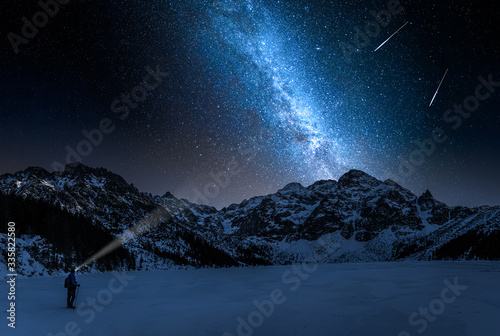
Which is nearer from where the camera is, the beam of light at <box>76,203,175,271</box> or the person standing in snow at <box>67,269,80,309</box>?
the person standing in snow at <box>67,269,80,309</box>

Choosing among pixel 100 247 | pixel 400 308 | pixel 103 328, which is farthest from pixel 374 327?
pixel 100 247

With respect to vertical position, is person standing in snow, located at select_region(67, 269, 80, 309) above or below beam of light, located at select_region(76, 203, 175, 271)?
below

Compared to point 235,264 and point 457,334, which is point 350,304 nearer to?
point 457,334

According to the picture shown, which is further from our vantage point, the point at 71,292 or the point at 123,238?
the point at 123,238

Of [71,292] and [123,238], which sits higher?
[123,238]

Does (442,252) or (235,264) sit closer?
(442,252)

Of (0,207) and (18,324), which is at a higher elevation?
(0,207)

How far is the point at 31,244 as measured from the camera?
72812mm

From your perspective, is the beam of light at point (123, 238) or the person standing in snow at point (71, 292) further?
the beam of light at point (123, 238)

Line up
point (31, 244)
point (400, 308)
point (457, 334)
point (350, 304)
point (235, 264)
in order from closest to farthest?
point (457, 334) → point (400, 308) → point (350, 304) → point (31, 244) → point (235, 264)

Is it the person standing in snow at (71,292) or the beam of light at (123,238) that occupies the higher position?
the beam of light at (123,238)

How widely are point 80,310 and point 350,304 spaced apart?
15.7 metres

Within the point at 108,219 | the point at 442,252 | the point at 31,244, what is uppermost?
the point at 108,219

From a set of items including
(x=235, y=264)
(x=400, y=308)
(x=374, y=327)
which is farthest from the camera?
(x=235, y=264)
